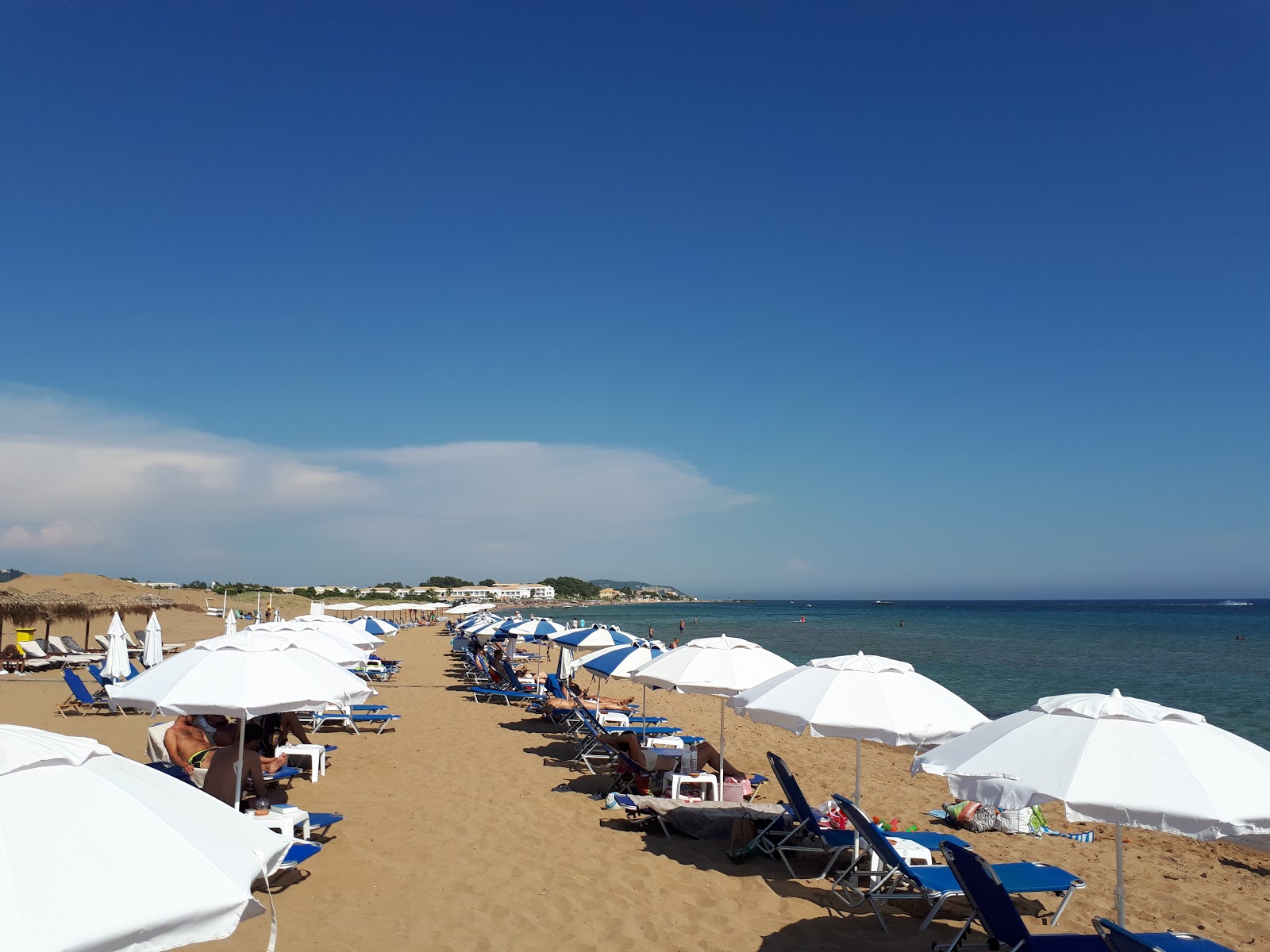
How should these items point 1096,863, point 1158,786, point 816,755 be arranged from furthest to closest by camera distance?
point 816,755 < point 1096,863 < point 1158,786

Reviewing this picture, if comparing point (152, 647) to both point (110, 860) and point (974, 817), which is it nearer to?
point (974, 817)

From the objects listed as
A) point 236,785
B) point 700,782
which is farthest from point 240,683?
point 700,782

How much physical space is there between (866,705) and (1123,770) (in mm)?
2092

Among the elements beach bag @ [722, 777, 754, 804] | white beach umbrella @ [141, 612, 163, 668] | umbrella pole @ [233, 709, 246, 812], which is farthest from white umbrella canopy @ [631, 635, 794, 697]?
white beach umbrella @ [141, 612, 163, 668]

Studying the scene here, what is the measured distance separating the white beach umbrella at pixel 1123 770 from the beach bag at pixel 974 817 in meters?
4.01

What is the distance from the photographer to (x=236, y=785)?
6.07 m

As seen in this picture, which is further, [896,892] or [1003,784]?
[896,892]

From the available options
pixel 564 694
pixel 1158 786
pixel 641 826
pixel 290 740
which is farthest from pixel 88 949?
pixel 564 694

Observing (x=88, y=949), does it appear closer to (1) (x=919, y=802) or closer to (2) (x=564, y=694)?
(1) (x=919, y=802)

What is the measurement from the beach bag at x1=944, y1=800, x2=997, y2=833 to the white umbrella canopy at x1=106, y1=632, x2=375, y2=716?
568cm

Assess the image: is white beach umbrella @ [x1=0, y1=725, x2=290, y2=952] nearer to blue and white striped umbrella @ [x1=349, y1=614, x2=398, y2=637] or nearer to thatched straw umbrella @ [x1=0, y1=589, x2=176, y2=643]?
blue and white striped umbrella @ [x1=349, y1=614, x2=398, y2=637]

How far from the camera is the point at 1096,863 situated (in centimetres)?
699

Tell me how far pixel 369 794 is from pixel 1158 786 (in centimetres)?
678

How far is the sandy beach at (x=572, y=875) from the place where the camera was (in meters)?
4.84
